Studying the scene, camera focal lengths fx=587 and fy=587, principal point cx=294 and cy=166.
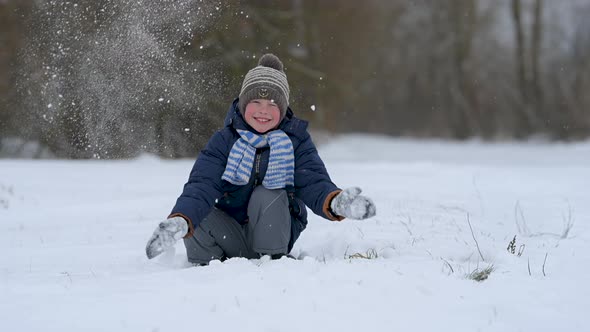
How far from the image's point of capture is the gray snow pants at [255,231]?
305 centimetres

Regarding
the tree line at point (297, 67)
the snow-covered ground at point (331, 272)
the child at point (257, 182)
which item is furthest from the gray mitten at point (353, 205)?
the tree line at point (297, 67)

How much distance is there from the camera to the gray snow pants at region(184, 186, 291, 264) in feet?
10.0

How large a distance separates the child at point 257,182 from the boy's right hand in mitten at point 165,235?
20 centimetres

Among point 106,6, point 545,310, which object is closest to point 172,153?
point 106,6

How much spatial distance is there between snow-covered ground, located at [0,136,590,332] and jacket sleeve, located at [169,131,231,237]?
0.94 ft

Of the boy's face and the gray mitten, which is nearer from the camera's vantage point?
the gray mitten

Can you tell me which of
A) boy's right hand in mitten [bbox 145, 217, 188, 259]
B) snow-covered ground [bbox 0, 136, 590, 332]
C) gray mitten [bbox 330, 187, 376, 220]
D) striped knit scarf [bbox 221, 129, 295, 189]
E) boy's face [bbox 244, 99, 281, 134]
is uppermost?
boy's face [bbox 244, 99, 281, 134]

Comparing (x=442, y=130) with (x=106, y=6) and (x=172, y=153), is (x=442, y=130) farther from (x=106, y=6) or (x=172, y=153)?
(x=106, y=6)

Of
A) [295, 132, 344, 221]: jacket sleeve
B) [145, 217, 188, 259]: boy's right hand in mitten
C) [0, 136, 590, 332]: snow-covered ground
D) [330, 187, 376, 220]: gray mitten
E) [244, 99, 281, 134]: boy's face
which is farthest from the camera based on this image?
[244, 99, 281, 134]: boy's face

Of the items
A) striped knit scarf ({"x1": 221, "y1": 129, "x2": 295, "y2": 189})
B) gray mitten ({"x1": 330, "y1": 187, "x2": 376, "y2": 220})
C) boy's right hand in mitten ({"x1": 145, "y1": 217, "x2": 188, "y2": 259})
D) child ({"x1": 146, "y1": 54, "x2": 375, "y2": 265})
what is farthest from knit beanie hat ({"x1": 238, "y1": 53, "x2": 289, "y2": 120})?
boy's right hand in mitten ({"x1": 145, "y1": 217, "x2": 188, "y2": 259})

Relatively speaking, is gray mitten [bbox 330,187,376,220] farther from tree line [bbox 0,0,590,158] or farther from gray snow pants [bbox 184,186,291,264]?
tree line [bbox 0,0,590,158]

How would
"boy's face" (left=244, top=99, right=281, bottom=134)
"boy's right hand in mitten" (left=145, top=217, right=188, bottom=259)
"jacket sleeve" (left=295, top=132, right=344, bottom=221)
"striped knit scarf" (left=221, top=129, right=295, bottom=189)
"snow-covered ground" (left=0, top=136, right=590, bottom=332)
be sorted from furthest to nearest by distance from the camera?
"boy's face" (left=244, top=99, right=281, bottom=134) < "striped knit scarf" (left=221, top=129, right=295, bottom=189) < "jacket sleeve" (left=295, top=132, right=344, bottom=221) < "boy's right hand in mitten" (left=145, top=217, right=188, bottom=259) < "snow-covered ground" (left=0, top=136, right=590, bottom=332)

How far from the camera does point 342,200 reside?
9.21 feet

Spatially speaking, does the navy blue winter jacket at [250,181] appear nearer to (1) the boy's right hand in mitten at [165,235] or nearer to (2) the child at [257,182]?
(2) the child at [257,182]
